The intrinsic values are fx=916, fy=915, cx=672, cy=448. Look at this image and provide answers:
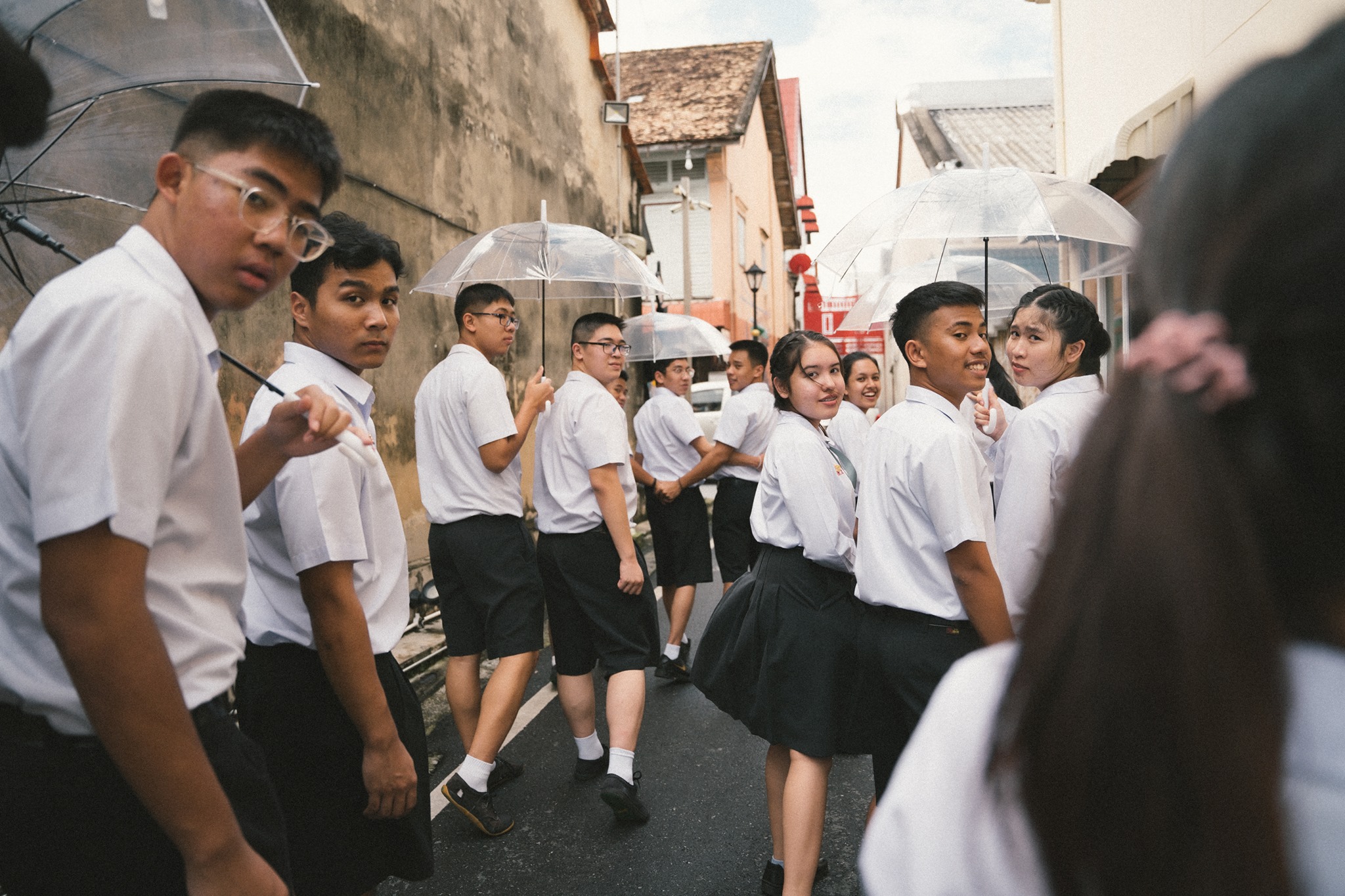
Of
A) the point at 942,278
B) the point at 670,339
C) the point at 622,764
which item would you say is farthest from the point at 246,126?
the point at 670,339

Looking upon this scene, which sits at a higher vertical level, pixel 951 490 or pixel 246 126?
pixel 246 126

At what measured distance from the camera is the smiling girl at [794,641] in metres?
2.88

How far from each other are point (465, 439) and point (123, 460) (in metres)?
2.89

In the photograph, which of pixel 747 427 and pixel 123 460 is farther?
pixel 747 427

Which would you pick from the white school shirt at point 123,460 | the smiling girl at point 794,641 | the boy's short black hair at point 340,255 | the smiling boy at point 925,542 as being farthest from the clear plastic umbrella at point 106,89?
the smiling boy at point 925,542

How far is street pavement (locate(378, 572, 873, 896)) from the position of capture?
331cm

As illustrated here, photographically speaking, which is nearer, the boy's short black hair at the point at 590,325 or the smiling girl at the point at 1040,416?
the smiling girl at the point at 1040,416

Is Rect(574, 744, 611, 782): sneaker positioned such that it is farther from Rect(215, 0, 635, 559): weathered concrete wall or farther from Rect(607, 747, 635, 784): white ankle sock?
Rect(215, 0, 635, 559): weathered concrete wall

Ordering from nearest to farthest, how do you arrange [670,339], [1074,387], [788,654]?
1. [788,654]
2. [1074,387]
3. [670,339]

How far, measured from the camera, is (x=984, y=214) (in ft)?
13.8

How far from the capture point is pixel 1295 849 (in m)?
0.64

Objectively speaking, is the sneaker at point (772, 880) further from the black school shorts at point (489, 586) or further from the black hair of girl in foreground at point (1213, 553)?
the black hair of girl in foreground at point (1213, 553)

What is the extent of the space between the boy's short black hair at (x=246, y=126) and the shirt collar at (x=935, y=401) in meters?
1.87

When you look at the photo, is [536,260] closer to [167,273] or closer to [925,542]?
[925,542]
